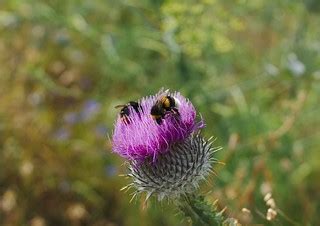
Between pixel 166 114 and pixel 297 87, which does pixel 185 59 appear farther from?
pixel 166 114

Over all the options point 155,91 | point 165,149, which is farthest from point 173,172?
point 155,91

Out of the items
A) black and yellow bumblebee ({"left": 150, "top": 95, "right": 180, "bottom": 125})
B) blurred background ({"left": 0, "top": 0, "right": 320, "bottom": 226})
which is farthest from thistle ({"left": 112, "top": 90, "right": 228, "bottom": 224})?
blurred background ({"left": 0, "top": 0, "right": 320, "bottom": 226})

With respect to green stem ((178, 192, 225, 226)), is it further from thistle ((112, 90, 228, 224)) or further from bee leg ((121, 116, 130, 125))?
bee leg ((121, 116, 130, 125))

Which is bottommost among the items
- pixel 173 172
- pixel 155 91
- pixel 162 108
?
pixel 173 172

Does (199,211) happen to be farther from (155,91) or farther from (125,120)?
(155,91)

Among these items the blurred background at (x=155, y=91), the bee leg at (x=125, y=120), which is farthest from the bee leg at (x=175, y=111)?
the blurred background at (x=155, y=91)

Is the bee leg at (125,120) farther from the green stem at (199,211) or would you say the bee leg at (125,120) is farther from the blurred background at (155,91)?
the blurred background at (155,91)
